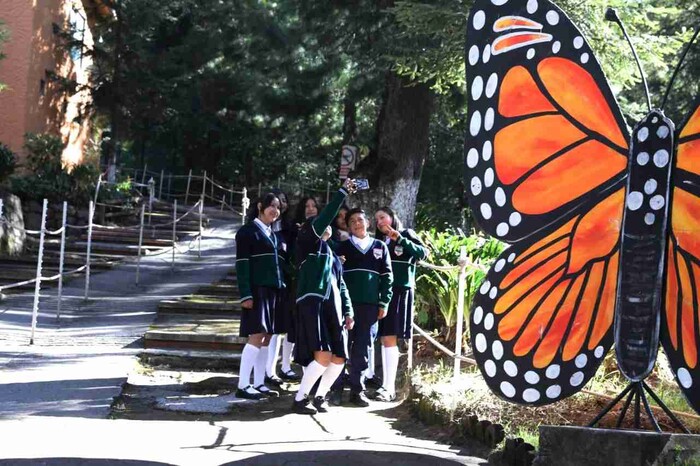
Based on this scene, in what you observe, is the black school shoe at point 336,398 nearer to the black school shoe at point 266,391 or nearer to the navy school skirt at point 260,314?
the black school shoe at point 266,391

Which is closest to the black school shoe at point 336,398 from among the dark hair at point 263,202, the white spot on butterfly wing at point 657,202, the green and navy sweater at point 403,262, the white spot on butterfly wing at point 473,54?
the green and navy sweater at point 403,262

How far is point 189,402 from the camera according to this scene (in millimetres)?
8078

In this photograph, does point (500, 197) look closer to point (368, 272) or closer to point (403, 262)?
point (368, 272)

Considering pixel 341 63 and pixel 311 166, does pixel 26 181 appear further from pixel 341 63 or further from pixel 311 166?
pixel 311 166

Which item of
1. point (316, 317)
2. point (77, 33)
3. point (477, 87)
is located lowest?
point (316, 317)

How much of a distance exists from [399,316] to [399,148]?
5034mm

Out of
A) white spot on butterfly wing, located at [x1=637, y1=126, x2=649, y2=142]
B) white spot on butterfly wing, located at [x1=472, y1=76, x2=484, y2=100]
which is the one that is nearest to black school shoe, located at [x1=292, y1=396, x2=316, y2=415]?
white spot on butterfly wing, located at [x1=472, y1=76, x2=484, y2=100]

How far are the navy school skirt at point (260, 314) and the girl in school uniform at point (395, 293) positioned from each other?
1.09 m

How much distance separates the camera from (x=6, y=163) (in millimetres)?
22203

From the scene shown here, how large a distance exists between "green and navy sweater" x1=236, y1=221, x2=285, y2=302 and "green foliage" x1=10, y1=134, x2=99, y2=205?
49.6ft

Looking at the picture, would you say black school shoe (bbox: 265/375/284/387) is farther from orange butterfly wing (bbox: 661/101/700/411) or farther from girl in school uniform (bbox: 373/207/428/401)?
orange butterfly wing (bbox: 661/101/700/411)

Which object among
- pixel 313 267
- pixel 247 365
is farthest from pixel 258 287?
pixel 313 267

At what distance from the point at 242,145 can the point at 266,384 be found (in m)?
24.4

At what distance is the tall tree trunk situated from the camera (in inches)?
534
